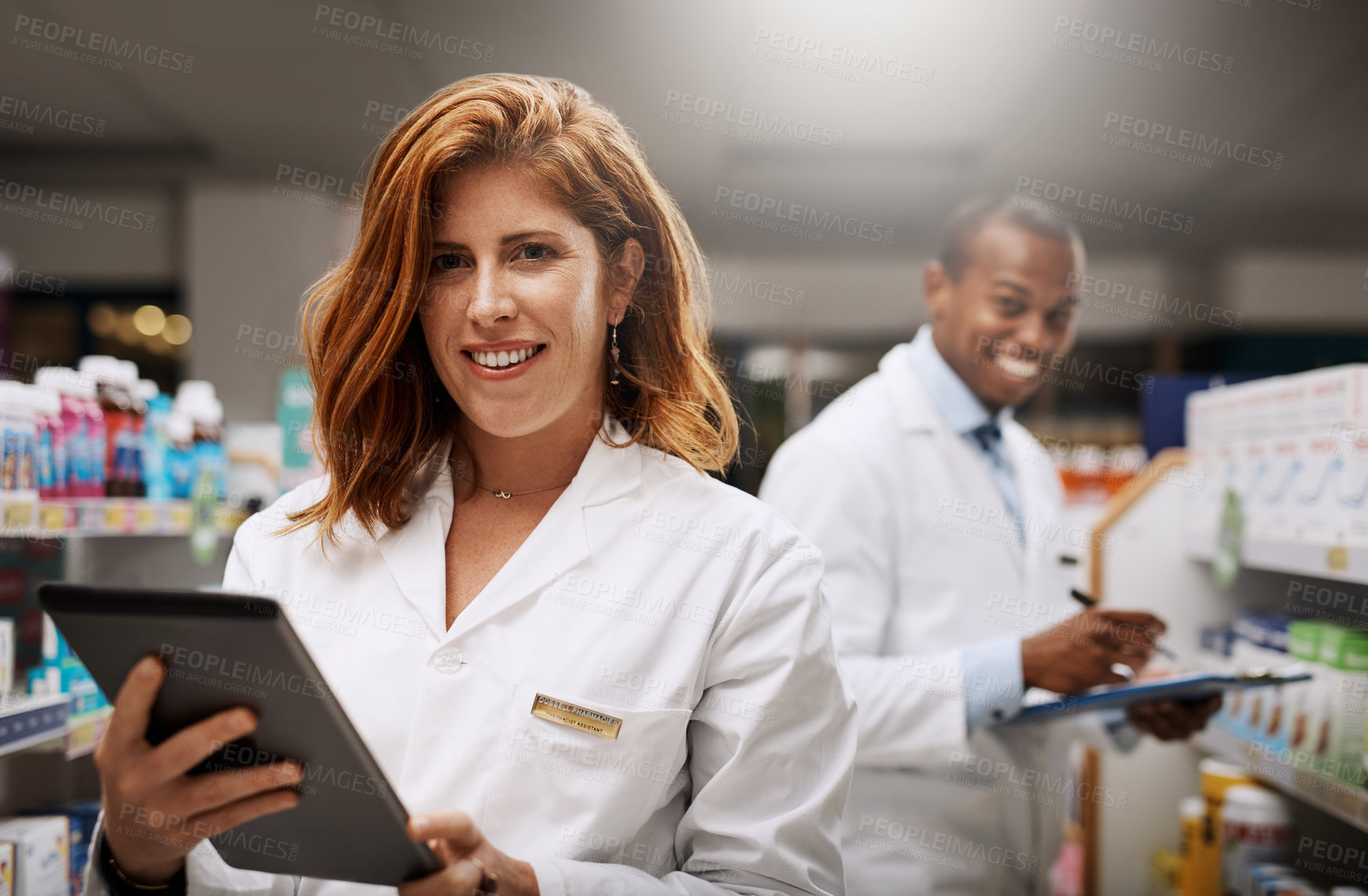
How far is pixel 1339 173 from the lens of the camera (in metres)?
5.44

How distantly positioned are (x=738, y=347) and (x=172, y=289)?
354 cm

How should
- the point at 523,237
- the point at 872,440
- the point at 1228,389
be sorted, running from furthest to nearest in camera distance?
the point at 1228,389, the point at 872,440, the point at 523,237

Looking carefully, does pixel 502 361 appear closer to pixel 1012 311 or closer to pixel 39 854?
pixel 1012 311

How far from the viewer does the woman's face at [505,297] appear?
124 cm

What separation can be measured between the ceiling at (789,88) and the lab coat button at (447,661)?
124 inches

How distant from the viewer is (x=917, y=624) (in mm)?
1965

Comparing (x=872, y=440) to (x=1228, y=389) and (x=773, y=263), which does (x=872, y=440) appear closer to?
(x=1228, y=389)

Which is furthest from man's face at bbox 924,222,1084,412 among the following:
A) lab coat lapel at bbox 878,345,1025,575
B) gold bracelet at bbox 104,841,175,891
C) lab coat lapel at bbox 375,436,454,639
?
gold bracelet at bbox 104,841,175,891

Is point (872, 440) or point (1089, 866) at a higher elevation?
point (872, 440)

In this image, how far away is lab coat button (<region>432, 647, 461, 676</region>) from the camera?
120 centimetres

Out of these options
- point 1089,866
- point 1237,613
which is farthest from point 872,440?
point 1089,866

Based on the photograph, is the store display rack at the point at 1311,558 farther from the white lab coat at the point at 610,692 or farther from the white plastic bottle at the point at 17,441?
the white plastic bottle at the point at 17,441

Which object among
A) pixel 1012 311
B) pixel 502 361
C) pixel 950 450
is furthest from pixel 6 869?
pixel 1012 311

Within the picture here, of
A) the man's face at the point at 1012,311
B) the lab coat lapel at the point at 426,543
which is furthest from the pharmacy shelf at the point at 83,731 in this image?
the man's face at the point at 1012,311
